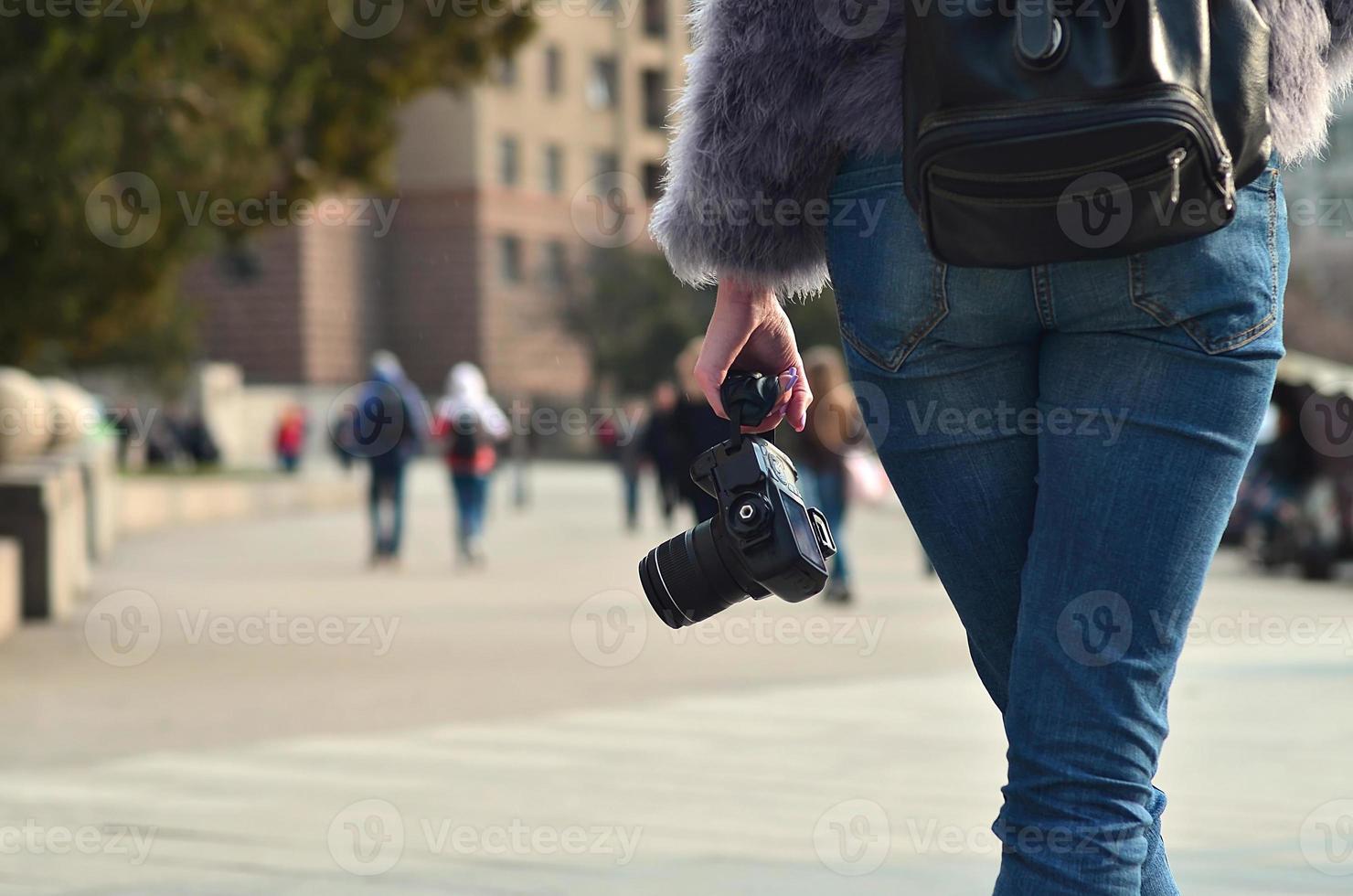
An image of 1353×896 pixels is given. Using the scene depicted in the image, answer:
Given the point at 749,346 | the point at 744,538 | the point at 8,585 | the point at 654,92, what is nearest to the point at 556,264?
the point at 654,92

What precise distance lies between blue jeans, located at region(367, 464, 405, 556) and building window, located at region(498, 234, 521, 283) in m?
45.5

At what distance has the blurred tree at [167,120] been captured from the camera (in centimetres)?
866

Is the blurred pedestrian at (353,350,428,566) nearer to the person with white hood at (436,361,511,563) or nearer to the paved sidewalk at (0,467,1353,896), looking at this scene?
the person with white hood at (436,361,511,563)

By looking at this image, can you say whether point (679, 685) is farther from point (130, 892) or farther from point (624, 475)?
point (624, 475)

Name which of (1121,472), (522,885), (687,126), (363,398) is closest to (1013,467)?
(1121,472)

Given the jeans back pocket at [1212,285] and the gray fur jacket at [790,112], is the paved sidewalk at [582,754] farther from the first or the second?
the jeans back pocket at [1212,285]

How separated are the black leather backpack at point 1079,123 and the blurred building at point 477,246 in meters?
55.7

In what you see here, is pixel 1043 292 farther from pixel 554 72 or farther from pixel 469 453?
pixel 554 72

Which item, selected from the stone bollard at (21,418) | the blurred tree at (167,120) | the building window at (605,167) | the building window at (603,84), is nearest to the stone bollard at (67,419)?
the stone bollard at (21,418)

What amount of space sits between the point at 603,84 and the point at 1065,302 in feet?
212

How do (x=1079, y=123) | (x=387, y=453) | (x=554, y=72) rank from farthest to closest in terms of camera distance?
(x=554, y=72), (x=387, y=453), (x=1079, y=123)

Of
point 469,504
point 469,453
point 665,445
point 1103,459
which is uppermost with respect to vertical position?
point 1103,459

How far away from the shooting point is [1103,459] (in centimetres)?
219

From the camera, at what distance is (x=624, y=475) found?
949 inches
